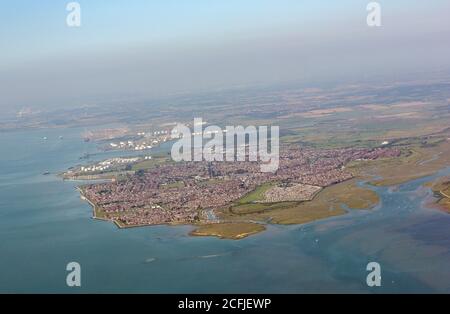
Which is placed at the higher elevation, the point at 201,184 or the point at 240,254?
the point at 201,184

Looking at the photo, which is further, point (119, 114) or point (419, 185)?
point (119, 114)

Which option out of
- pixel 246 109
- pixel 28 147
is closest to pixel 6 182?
pixel 28 147

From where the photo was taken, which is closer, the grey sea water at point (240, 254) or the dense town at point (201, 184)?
the grey sea water at point (240, 254)

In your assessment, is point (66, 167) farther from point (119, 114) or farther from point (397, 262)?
point (119, 114)

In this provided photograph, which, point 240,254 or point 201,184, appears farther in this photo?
point 201,184
